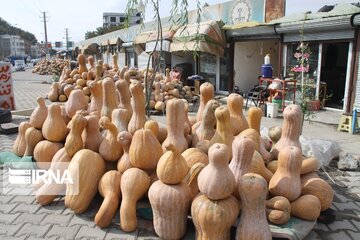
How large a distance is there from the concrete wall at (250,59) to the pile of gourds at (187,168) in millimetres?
9225

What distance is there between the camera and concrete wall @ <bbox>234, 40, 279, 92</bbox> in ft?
41.1

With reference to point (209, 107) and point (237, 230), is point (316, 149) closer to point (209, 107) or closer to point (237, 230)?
point (209, 107)

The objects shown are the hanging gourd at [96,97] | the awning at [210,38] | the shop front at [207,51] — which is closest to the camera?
the hanging gourd at [96,97]

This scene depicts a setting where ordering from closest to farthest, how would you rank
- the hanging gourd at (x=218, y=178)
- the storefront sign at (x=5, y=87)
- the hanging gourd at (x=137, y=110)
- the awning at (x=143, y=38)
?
the hanging gourd at (x=218, y=178) → the hanging gourd at (x=137, y=110) → the storefront sign at (x=5, y=87) → the awning at (x=143, y=38)

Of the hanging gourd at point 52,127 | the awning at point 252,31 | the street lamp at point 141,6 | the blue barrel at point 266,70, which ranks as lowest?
the hanging gourd at point 52,127

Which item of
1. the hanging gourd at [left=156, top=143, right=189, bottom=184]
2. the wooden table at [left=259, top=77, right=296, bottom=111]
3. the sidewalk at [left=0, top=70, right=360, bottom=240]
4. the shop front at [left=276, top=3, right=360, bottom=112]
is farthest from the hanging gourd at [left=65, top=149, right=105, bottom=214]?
the wooden table at [left=259, top=77, right=296, bottom=111]

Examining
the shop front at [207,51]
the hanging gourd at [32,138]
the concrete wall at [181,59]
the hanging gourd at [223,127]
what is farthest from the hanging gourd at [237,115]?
the concrete wall at [181,59]

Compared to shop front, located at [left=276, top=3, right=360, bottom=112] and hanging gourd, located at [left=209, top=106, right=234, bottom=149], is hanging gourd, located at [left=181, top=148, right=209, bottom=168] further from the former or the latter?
shop front, located at [left=276, top=3, right=360, bottom=112]

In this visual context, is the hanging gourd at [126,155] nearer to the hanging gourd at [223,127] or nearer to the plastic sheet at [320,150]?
the hanging gourd at [223,127]

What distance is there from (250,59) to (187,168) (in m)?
11.0

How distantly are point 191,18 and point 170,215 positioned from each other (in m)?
13.4

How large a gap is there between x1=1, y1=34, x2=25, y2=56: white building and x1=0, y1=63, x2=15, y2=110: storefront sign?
99071 millimetres

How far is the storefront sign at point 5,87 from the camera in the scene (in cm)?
859

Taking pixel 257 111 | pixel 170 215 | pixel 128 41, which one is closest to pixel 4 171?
pixel 170 215
